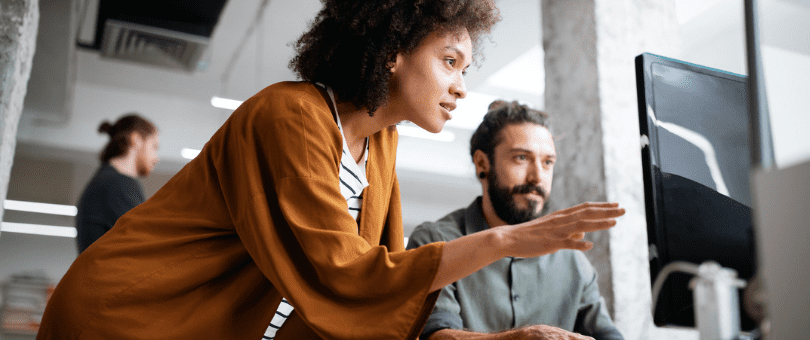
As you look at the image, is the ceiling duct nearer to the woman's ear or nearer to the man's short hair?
the man's short hair

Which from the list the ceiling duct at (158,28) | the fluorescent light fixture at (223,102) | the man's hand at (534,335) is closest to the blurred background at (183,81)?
the ceiling duct at (158,28)

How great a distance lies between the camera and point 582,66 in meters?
2.12

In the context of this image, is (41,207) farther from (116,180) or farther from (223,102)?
(116,180)

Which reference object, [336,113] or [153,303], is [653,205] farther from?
[153,303]

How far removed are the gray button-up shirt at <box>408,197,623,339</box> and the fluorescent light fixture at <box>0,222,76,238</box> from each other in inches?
261

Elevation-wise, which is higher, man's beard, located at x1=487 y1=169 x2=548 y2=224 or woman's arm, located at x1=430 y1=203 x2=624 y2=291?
man's beard, located at x1=487 y1=169 x2=548 y2=224

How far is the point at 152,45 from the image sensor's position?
11.3 ft

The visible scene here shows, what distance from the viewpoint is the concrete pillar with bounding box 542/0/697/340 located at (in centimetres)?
189

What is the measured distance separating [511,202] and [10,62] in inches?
58.1

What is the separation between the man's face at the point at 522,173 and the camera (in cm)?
176

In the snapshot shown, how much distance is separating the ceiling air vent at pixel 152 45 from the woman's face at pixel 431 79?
8.32 feet

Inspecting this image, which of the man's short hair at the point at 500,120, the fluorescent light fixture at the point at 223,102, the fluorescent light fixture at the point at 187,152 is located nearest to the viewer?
the man's short hair at the point at 500,120

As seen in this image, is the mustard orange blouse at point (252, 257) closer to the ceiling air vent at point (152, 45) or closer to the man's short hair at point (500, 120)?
the man's short hair at point (500, 120)

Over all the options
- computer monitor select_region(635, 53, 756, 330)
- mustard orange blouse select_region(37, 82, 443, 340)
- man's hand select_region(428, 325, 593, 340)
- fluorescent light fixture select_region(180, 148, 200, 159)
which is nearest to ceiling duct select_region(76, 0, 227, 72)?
mustard orange blouse select_region(37, 82, 443, 340)
